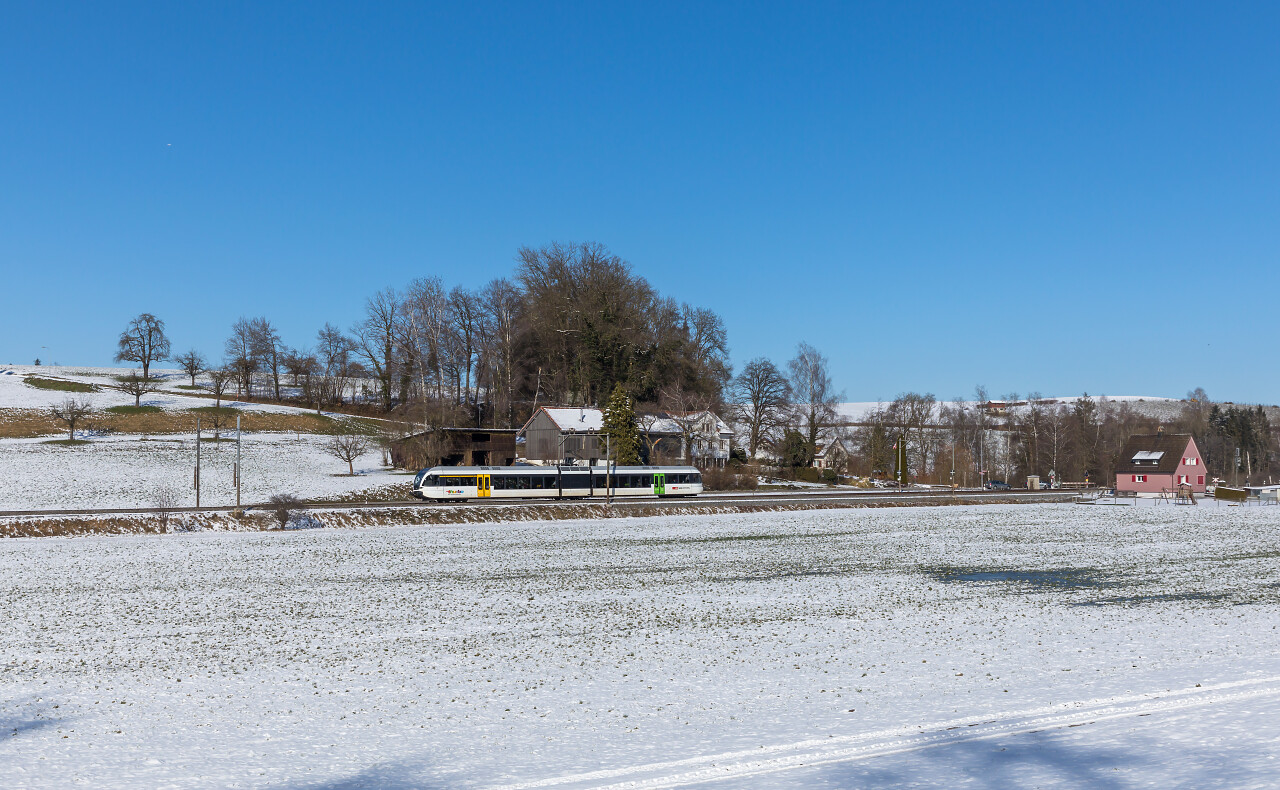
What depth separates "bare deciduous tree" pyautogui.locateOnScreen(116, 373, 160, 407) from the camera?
3892 inches

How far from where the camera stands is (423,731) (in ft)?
36.8

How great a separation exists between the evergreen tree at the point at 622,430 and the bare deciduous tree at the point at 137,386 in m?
57.2

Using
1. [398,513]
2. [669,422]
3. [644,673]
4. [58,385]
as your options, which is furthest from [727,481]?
[58,385]

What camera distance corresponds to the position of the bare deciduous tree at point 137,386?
324 ft

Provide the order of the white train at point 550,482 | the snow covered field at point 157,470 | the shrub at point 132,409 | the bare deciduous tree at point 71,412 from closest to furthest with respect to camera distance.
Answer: the snow covered field at point 157,470, the white train at point 550,482, the bare deciduous tree at point 71,412, the shrub at point 132,409

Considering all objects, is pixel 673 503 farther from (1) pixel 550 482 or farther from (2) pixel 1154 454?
(2) pixel 1154 454

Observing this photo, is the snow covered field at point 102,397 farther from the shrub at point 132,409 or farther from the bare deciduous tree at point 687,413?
the bare deciduous tree at point 687,413

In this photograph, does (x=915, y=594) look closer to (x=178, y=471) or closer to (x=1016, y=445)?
(x=178, y=471)

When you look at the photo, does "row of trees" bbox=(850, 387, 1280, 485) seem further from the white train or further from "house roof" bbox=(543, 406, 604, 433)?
the white train

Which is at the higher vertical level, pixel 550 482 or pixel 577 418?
pixel 577 418

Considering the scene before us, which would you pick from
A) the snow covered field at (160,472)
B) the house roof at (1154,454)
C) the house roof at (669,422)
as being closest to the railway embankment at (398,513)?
the snow covered field at (160,472)

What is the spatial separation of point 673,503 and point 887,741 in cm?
4673

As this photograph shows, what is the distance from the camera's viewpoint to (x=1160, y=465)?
81.6m

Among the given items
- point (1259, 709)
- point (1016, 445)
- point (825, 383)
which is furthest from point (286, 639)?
point (1016, 445)
